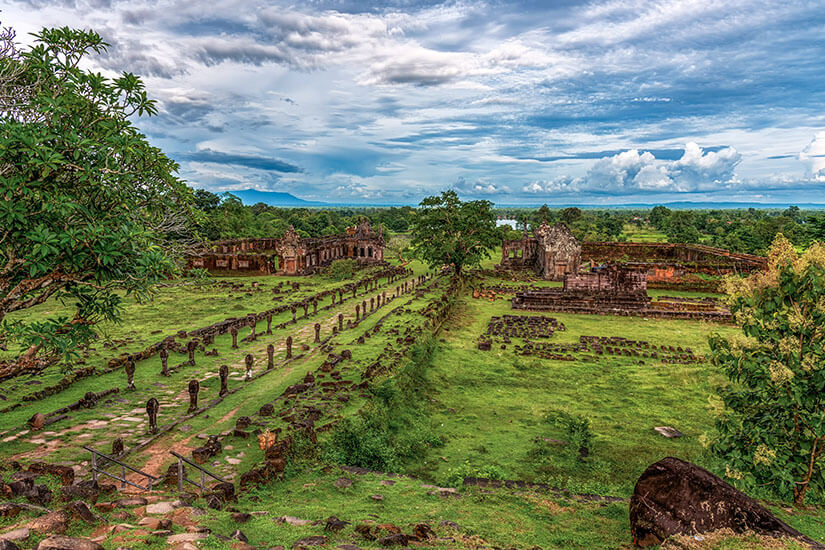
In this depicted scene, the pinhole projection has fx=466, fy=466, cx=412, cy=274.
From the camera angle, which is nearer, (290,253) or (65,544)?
(65,544)

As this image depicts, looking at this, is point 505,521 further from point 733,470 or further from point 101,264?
point 101,264

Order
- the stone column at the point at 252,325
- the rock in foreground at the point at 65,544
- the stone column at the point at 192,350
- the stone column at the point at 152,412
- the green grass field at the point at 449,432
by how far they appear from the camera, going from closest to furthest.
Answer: the rock in foreground at the point at 65,544 < the green grass field at the point at 449,432 < the stone column at the point at 152,412 < the stone column at the point at 192,350 < the stone column at the point at 252,325

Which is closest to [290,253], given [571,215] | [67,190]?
[67,190]

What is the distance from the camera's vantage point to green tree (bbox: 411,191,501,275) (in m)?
34.6

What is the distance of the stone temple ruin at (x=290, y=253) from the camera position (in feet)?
139

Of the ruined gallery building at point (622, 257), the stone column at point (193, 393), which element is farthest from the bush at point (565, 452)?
the ruined gallery building at point (622, 257)

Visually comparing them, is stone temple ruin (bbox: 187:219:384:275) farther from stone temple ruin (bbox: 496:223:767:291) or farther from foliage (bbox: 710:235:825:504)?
foliage (bbox: 710:235:825:504)

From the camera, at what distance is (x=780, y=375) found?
7.23 m

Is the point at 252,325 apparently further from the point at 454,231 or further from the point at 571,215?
the point at 571,215

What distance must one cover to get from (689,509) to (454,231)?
29.5m

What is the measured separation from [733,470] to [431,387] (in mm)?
8880

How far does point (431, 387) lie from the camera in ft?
49.5

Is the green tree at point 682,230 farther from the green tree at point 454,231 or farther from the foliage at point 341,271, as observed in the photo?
the foliage at point 341,271

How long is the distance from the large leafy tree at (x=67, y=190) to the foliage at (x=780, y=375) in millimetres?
9809
